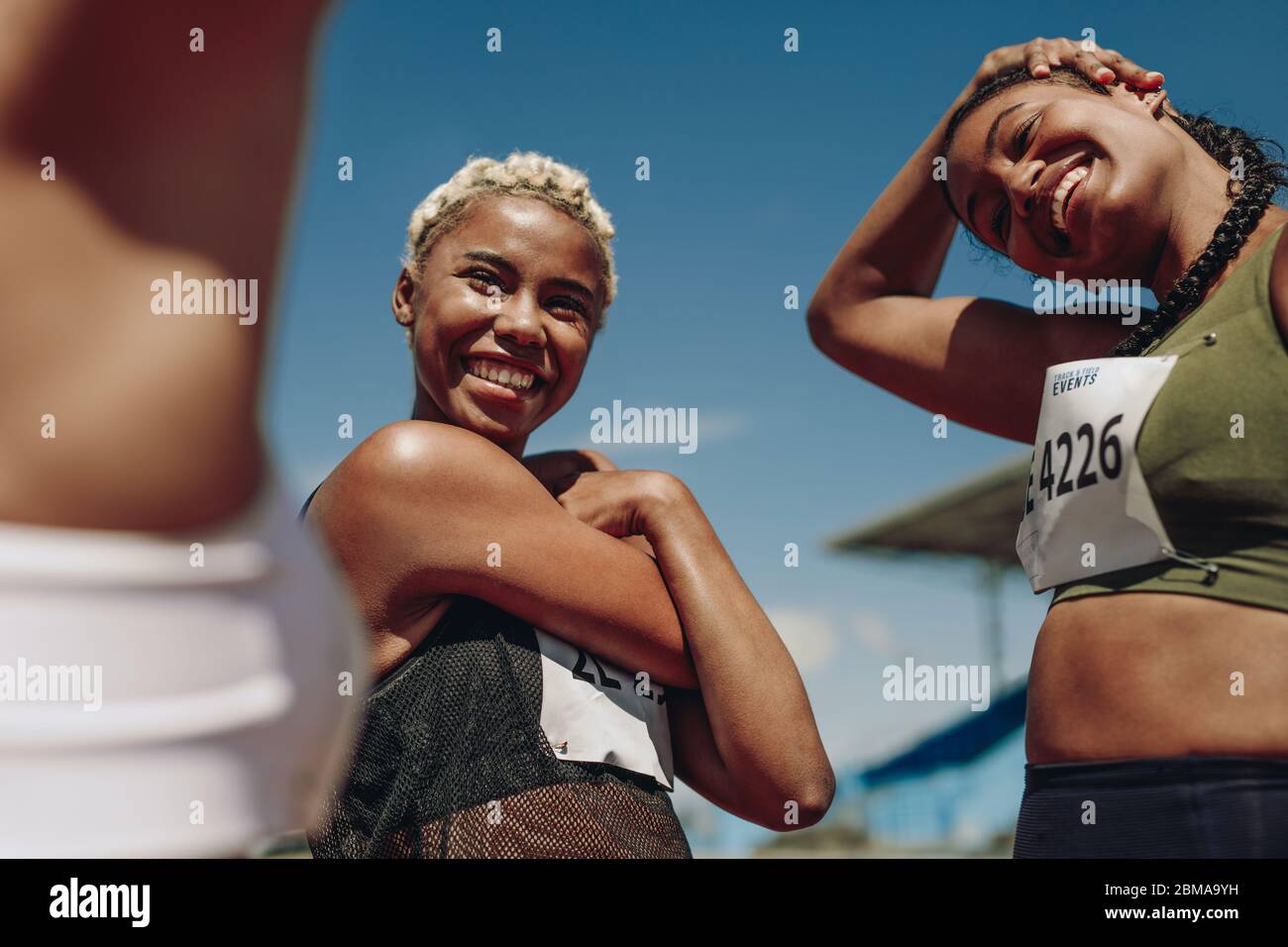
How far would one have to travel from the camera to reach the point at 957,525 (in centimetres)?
1733

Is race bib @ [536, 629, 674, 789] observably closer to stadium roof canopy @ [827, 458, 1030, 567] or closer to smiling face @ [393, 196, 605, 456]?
smiling face @ [393, 196, 605, 456]

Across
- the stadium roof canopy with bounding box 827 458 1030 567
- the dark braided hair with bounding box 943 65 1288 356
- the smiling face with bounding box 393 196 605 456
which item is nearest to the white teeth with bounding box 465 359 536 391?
the smiling face with bounding box 393 196 605 456

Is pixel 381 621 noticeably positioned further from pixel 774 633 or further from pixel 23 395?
pixel 23 395

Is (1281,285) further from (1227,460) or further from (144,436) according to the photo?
(144,436)

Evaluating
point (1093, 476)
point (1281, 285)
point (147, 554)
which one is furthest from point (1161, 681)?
point (147, 554)

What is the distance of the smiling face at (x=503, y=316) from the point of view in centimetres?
206

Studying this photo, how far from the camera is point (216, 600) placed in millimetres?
665

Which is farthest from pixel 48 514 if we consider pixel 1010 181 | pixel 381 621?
pixel 1010 181

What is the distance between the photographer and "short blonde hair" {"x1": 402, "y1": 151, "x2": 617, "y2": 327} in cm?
215

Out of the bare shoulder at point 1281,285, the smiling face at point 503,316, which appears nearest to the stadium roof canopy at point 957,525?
the bare shoulder at point 1281,285

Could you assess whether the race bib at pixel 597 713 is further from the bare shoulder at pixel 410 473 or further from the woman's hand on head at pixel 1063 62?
the woman's hand on head at pixel 1063 62

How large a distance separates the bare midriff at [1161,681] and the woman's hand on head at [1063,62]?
1195 mm

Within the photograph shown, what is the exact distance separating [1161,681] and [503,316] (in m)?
1.33

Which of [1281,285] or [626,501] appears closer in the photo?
[1281,285]
